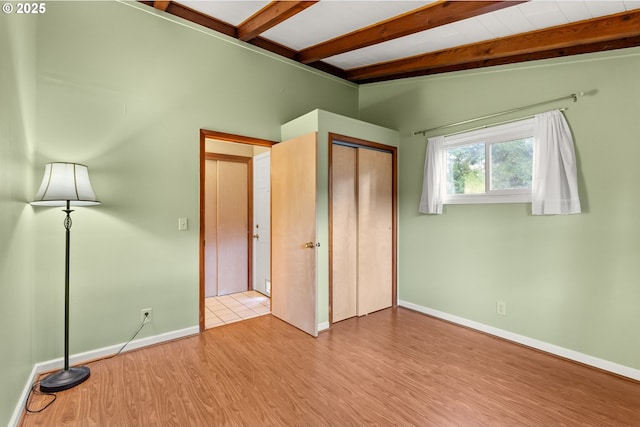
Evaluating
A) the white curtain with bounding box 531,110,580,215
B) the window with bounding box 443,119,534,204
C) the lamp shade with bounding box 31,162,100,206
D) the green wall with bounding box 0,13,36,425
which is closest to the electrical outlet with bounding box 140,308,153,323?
the green wall with bounding box 0,13,36,425

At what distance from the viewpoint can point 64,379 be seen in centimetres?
211

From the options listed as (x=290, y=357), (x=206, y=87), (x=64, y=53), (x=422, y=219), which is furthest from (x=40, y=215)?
(x=422, y=219)

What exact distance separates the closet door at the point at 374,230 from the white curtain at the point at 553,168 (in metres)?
1.57

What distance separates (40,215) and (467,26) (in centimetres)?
379

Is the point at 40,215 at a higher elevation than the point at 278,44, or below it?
below

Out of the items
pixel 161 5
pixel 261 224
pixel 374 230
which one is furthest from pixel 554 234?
pixel 161 5

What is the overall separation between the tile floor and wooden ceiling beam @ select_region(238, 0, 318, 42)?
3085mm

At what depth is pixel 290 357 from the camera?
2.57 meters

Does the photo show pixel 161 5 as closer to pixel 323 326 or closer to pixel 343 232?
pixel 343 232

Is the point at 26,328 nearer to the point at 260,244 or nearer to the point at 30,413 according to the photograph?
the point at 30,413

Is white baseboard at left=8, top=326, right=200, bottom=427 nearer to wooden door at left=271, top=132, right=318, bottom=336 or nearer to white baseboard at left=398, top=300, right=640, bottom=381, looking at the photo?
wooden door at left=271, top=132, right=318, bottom=336

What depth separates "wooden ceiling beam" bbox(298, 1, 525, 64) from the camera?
2.15 meters

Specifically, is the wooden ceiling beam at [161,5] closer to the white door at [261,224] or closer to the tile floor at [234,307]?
the white door at [261,224]

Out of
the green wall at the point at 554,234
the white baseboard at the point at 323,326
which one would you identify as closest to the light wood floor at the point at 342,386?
the white baseboard at the point at 323,326
